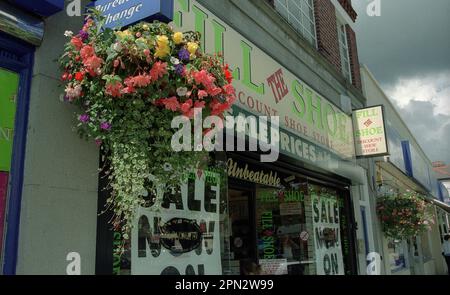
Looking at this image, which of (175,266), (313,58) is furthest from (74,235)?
(313,58)

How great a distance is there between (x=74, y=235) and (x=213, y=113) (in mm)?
1550

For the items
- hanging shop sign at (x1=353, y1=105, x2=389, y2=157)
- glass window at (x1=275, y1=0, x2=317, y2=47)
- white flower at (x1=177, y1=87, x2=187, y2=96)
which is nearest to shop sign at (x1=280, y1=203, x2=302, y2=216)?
hanging shop sign at (x1=353, y1=105, x2=389, y2=157)

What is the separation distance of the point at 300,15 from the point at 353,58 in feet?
12.3

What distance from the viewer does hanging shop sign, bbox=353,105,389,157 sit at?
10.9 metres

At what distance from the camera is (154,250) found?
466cm

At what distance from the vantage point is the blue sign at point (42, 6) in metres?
3.48

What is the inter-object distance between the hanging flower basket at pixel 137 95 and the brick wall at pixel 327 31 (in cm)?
783

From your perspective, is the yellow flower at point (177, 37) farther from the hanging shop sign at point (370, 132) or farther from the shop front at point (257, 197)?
the hanging shop sign at point (370, 132)

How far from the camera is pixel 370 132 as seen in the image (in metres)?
11.1

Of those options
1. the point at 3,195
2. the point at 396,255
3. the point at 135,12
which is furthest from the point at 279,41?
the point at 396,255

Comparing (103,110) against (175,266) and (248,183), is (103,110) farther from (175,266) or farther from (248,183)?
(248,183)

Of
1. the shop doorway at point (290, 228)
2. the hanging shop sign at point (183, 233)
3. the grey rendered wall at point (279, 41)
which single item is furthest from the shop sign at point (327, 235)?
the hanging shop sign at point (183, 233)

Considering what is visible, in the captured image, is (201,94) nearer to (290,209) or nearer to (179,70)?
(179,70)

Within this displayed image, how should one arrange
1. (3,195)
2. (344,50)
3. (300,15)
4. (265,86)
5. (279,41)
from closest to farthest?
(3,195) → (265,86) → (279,41) → (300,15) → (344,50)
